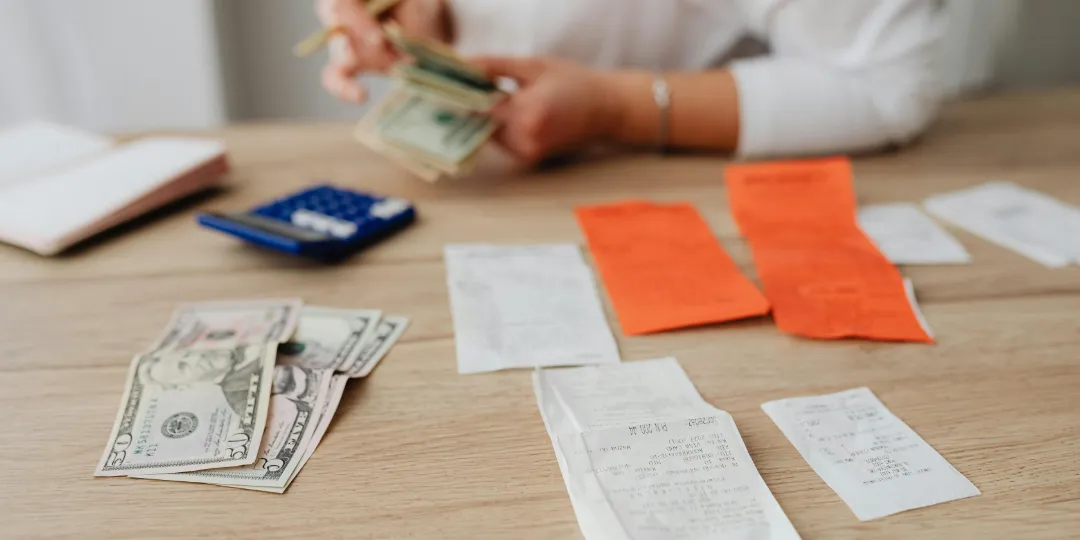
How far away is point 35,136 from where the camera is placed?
91 cm

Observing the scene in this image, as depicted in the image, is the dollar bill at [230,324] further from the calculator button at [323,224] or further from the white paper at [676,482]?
the white paper at [676,482]

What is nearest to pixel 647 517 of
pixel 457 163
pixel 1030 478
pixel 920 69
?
pixel 1030 478

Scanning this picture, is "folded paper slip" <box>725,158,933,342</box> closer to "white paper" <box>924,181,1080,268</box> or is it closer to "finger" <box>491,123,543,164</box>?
"white paper" <box>924,181,1080,268</box>

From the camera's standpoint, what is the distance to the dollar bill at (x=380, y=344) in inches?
21.7

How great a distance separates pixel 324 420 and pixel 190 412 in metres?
0.08

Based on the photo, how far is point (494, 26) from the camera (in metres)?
1.07

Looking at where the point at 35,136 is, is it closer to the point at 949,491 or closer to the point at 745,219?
the point at 745,219

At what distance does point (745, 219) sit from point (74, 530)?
61 centimetres

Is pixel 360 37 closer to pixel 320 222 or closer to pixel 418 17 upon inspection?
pixel 418 17

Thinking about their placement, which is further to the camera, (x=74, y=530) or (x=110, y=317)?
(x=110, y=317)

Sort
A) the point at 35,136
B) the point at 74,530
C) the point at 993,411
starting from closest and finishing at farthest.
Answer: the point at 74,530 → the point at 993,411 → the point at 35,136

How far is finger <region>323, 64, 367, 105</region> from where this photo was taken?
0.94 metres

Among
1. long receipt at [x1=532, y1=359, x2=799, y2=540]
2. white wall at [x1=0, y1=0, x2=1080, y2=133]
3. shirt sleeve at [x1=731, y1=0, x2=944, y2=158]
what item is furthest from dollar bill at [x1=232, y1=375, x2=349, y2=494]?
white wall at [x1=0, y1=0, x2=1080, y2=133]

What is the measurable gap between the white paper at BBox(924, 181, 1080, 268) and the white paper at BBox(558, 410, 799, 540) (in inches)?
17.2
